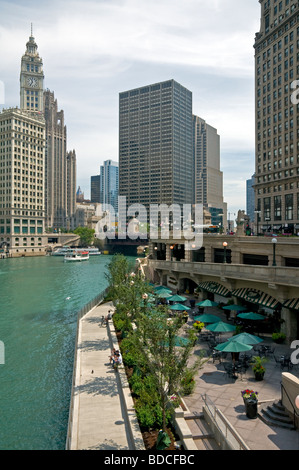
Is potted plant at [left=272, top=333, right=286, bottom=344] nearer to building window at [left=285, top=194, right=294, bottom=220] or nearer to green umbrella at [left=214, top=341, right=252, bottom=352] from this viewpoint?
green umbrella at [left=214, top=341, right=252, bottom=352]

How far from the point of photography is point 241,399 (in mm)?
17734

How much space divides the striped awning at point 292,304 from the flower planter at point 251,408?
1240cm

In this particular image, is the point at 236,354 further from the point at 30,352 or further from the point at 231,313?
the point at 30,352

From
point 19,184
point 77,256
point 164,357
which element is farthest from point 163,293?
point 19,184

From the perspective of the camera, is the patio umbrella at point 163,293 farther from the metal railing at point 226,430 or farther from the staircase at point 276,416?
the metal railing at point 226,430

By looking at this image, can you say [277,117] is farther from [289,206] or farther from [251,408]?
Result: [251,408]

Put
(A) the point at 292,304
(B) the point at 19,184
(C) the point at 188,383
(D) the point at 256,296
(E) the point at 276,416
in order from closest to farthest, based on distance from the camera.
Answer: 1. (E) the point at 276,416
2. (C) the point at 188,383
3. (A) the point at 292,304
4. (D) the point at 256,296
5. (B) the point at 19,184

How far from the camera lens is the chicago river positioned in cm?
1981

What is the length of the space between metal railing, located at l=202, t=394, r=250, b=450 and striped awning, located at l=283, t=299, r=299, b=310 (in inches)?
540

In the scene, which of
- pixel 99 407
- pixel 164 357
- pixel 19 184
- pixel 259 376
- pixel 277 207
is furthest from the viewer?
pixel 19 184

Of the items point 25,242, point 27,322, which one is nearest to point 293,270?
point 27,322

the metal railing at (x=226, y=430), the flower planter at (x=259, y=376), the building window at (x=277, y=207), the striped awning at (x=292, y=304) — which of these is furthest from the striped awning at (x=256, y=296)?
the building window at (x=277, y=207)

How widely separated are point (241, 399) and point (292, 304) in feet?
38.7

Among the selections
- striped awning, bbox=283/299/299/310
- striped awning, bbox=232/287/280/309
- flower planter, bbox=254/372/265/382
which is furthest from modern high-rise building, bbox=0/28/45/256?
flower planter, bbox=254/372/265/382
